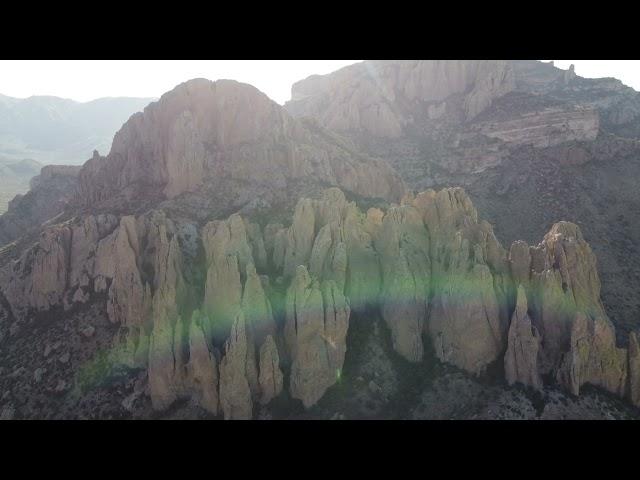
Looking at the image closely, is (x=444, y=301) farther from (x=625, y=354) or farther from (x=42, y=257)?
(x=42, y=257)

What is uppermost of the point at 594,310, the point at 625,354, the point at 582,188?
→ the point at 582,188

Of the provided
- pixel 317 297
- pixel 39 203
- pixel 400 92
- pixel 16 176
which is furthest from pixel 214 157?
pixel 16 176

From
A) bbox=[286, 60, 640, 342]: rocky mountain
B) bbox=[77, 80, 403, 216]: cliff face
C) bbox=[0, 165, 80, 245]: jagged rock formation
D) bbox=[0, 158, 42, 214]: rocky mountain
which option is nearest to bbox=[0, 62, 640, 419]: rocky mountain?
bbox=[77, 80, 403, 216]: cliff face

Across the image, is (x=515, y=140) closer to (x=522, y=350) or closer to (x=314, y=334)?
(x=522, y=350)

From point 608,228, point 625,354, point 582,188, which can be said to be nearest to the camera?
point 625,354

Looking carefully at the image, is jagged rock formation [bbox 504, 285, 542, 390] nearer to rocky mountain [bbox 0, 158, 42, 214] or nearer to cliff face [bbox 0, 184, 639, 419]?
cliff face [bbox 0, 184, 639, 419]
